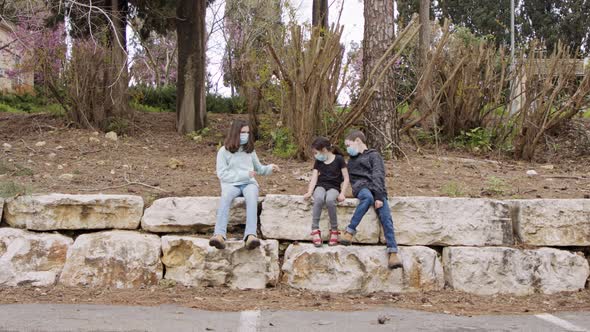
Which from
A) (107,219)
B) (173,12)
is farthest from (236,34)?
(107,219)

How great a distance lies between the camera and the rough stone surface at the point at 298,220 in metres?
6.18

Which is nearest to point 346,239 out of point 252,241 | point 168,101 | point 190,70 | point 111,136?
point 252,241

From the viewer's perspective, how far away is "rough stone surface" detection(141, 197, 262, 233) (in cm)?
623

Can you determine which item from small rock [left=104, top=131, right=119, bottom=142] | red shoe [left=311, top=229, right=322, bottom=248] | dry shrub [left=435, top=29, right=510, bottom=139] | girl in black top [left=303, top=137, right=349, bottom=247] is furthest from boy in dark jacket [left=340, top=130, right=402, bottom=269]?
small rock [left=104, top=131, right=119, bottom=142]

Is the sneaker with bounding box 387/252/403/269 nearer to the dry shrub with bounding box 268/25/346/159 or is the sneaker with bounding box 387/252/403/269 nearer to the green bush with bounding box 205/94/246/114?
the dry shrub with bounding box 268/25/346/159

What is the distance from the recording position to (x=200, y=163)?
26.6ft

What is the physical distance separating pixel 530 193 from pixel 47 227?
5123 millimetres

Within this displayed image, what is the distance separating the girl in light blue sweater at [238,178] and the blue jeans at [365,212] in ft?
2.96

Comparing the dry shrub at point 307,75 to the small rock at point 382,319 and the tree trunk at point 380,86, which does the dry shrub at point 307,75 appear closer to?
the tree trunk at point 380,86

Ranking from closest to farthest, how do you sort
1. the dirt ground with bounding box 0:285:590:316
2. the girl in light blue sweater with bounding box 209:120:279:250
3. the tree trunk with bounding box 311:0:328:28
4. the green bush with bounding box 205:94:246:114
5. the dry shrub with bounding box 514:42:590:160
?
the dirt ground with bounding box 0:285:590:316 → the girl in light blue sweater with bounding box 209:120:279:250 → the dry shrub with bounding box 514:42:590:160 → the tree trunk with bounding box 311:0:328:28 → the green bush with bounding box 205:94:246:114

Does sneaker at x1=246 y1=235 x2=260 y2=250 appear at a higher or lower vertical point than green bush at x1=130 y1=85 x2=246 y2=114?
lower

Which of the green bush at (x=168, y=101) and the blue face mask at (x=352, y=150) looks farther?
the green bush at (x=168, y=101)

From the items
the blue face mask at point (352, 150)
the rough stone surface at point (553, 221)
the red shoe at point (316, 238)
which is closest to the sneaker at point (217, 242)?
the red shoe at point (316, 238)

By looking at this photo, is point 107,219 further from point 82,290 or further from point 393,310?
point 393,310
